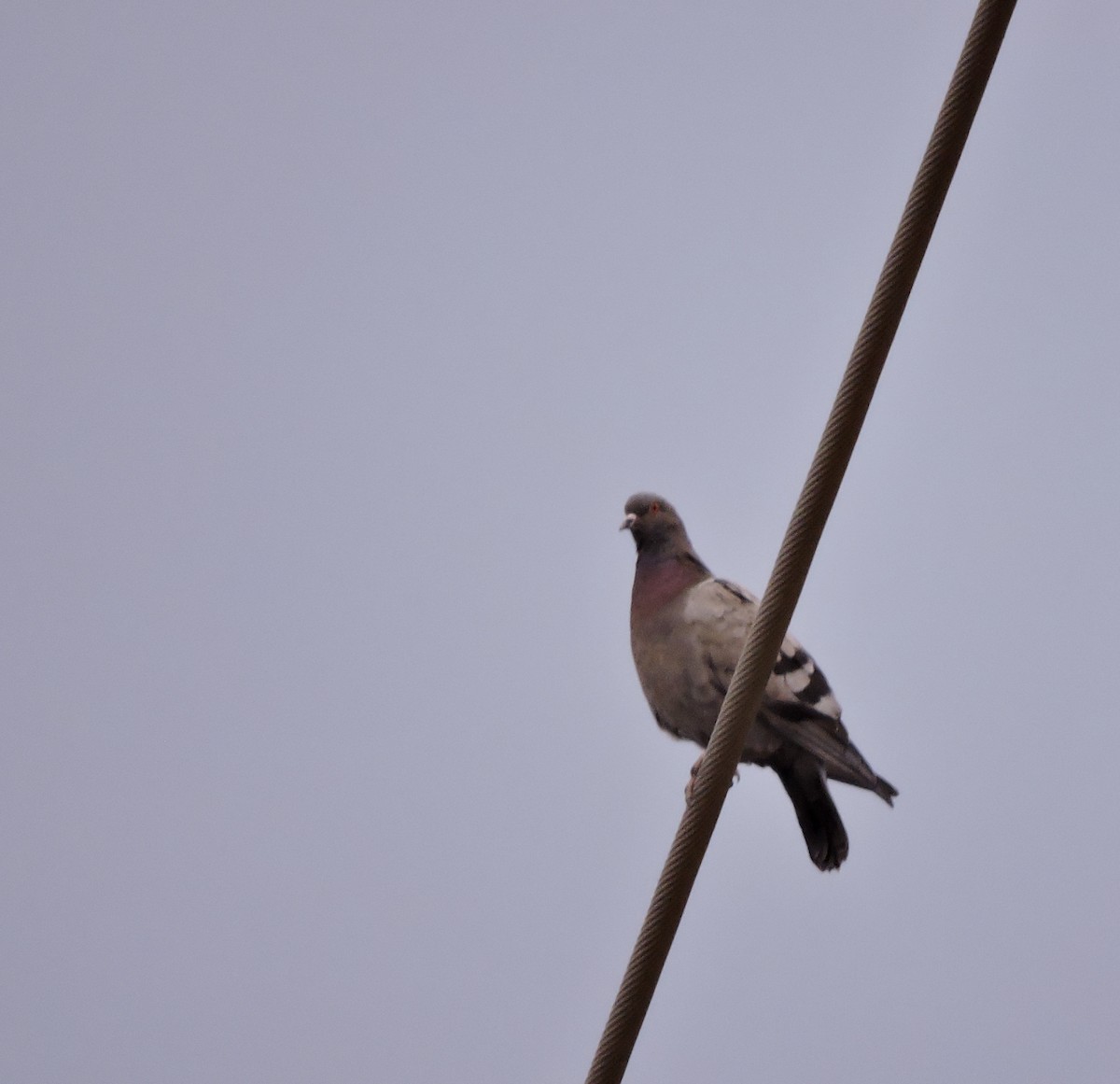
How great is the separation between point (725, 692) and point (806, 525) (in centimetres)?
261

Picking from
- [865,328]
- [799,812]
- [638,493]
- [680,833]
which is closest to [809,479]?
[865,328]

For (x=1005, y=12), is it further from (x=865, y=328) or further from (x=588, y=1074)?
(x=588, y=1074)

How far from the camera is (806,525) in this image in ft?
10.9

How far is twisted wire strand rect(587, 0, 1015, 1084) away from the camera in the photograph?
3.02m

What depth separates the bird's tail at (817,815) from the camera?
575 centimetres

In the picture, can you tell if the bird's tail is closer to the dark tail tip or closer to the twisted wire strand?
the dark tail tip

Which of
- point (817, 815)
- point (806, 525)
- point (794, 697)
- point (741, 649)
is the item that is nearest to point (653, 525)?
point (741, 649)

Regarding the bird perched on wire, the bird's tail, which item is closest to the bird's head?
the bird perched on wire

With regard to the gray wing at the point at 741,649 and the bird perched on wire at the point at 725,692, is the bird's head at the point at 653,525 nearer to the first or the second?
the bird perched on wire at the point at 725,692

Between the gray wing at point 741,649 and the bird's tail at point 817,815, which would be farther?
the bird's tail at point 817,815

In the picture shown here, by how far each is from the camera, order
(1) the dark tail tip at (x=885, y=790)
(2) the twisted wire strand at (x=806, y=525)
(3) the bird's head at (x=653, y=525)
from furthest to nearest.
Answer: (3) the bird's head at (x=653, y=525) → (1) the dark tail tip at (x=885, y=790) → (2) the twisted wire strand at (x=806, y=525)

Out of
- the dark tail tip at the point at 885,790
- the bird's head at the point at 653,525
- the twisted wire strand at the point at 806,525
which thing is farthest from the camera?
the bird's head at the point at 653,525

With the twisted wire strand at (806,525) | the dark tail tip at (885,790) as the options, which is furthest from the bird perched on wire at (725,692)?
the twisted wire strand at (806,525)

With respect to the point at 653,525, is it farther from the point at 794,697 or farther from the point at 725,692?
the point at 794,697
